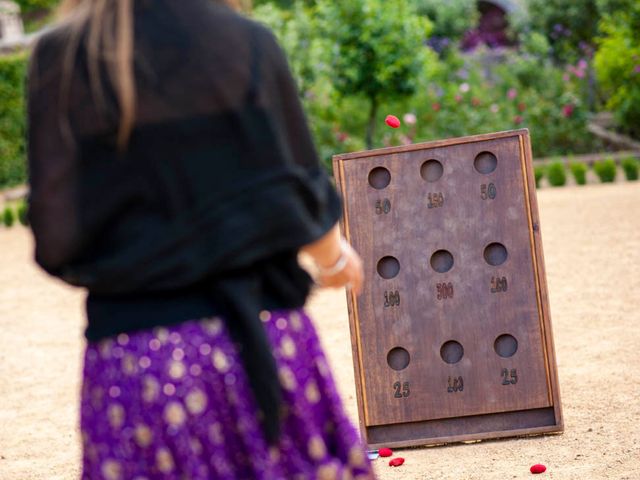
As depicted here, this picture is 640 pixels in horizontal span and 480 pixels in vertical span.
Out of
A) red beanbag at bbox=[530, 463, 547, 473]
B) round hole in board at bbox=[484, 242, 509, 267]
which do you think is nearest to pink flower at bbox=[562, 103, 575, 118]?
round hole in board at bbox=[484, 242, 509, 267]

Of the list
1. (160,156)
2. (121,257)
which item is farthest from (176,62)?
(121,257)

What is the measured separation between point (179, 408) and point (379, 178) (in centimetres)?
273

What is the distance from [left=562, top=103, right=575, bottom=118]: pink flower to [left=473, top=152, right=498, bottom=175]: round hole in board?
44.8 feet

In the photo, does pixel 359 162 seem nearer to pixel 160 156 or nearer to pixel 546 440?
pixel 546 440

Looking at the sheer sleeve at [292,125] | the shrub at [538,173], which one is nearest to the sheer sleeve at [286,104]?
the sheer sleeve at [292,125]

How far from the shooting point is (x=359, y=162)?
4.16 meters

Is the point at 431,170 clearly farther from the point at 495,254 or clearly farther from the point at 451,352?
the point at 451,352

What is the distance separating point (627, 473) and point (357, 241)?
1.29 metres

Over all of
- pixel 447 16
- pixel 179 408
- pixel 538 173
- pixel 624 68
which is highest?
pixel 447 16

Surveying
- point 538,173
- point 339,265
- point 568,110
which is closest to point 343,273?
point 339,265

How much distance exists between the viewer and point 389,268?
4.22 meters

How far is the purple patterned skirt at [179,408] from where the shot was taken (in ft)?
5.10

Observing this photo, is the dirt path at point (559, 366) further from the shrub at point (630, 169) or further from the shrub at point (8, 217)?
the shrub at point (8, 217)

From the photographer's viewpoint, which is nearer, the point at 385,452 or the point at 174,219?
the point at 174,219
